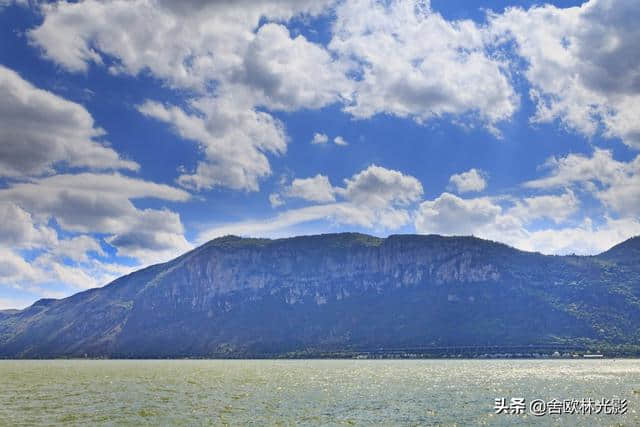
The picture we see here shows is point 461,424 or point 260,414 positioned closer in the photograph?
point 461,424

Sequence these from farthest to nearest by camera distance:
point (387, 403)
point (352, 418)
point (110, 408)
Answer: point (387, 403)
point (110, 408)
point (352, 418)

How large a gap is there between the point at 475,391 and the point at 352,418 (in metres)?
50.4

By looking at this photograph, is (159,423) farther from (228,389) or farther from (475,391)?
(475,391)

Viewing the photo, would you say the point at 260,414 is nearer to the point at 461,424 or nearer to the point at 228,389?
the point at 461,424

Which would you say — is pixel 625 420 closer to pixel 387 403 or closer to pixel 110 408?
pixel 387 403

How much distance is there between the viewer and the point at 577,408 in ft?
289

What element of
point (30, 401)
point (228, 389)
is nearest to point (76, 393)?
point (30, 401)

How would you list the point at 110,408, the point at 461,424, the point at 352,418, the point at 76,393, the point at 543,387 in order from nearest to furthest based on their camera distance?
the point at 461,424
the point at 352,418
the point at 110,408
the point at 76,393
the point at 543,387

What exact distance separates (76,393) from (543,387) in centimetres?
10391

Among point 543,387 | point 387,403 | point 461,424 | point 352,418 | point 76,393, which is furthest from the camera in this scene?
point 543,387

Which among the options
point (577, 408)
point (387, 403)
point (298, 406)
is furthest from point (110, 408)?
point (577, 408)

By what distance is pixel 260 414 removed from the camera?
86688 mm

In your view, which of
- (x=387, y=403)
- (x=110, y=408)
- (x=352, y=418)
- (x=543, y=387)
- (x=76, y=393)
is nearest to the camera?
(x=352, y=418)

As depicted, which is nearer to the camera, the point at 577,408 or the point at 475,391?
the point at 577,408
